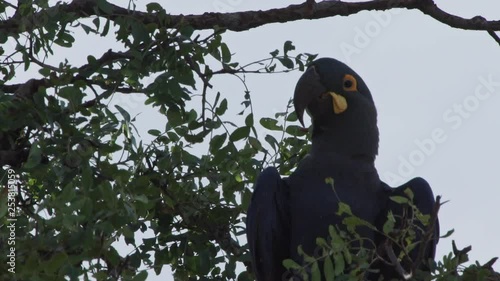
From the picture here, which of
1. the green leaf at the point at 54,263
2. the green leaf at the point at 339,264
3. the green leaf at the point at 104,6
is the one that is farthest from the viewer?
the green leaf at the point at 104,6

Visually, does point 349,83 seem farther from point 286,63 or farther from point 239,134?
point 239,134

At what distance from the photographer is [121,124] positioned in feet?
16.3

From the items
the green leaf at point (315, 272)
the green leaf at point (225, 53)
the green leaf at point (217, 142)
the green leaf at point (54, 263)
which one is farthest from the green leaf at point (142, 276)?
the green leaf at point (225, 53)

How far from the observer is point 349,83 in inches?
211

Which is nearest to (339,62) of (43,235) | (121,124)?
(121,124)

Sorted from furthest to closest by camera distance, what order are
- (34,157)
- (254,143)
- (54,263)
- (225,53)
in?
(254,143) → (225,53) → (34,157) → (54,263)

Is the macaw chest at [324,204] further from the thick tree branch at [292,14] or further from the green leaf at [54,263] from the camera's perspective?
the green leaf at [54,263]

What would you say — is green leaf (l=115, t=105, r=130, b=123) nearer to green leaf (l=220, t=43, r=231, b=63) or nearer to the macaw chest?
green leaf (l=220, t=43, r=231, b=63)

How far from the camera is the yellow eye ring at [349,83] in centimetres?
533

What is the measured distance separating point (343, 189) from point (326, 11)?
1045mm

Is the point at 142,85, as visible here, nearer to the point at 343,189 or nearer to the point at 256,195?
the point at 256,195

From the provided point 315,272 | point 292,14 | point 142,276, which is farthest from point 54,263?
point 292,14

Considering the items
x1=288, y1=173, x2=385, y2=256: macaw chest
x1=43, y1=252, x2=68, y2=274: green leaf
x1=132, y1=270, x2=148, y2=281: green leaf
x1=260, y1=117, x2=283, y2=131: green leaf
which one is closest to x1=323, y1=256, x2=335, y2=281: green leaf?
x1=132, y1=270, x2=148, y2=281: green leaf

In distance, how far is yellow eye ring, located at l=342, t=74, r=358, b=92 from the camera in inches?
210
